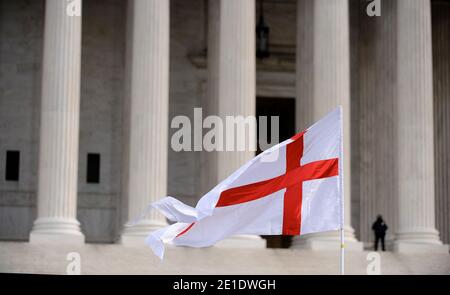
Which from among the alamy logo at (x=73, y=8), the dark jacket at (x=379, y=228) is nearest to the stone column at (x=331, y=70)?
the dark jacket at (x=379, y=228)

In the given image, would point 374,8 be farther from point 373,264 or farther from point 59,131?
point 59,131

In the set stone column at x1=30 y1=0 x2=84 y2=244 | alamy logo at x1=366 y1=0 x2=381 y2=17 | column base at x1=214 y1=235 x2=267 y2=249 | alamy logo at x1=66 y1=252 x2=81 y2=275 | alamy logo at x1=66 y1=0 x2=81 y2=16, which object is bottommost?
alamy logo at x1=66 y1=252 x2=81 y2=275

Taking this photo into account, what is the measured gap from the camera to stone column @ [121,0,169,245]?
244 ft

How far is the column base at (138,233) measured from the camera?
240 ft

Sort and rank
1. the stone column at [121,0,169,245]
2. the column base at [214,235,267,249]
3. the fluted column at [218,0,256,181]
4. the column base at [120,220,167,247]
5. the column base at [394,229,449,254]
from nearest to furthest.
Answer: the column base at [120,220,167,247] → the stone column at [121,0,169,245] → the column base at [214,235,267,249] → the fluted column at [218,0,256,181] → the column base at [394,229,449,254]

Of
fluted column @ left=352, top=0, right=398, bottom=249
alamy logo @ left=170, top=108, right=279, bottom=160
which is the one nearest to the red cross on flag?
alamy logo @ left=170, top=108, right=279, bottom=160

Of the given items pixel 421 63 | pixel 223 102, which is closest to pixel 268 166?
pixel 223 102

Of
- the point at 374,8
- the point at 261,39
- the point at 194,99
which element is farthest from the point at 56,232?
the point at 374,8

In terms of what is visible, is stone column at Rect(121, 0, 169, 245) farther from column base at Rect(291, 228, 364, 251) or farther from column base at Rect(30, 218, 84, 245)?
A: column base at Rect(291, 228, 364, 251)

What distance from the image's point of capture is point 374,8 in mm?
86375

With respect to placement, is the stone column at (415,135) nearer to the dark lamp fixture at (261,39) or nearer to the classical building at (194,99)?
the classical building at (194,99)

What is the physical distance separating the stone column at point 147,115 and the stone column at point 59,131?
348cm

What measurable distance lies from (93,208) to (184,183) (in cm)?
670

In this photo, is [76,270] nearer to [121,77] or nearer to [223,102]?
[223,102]
